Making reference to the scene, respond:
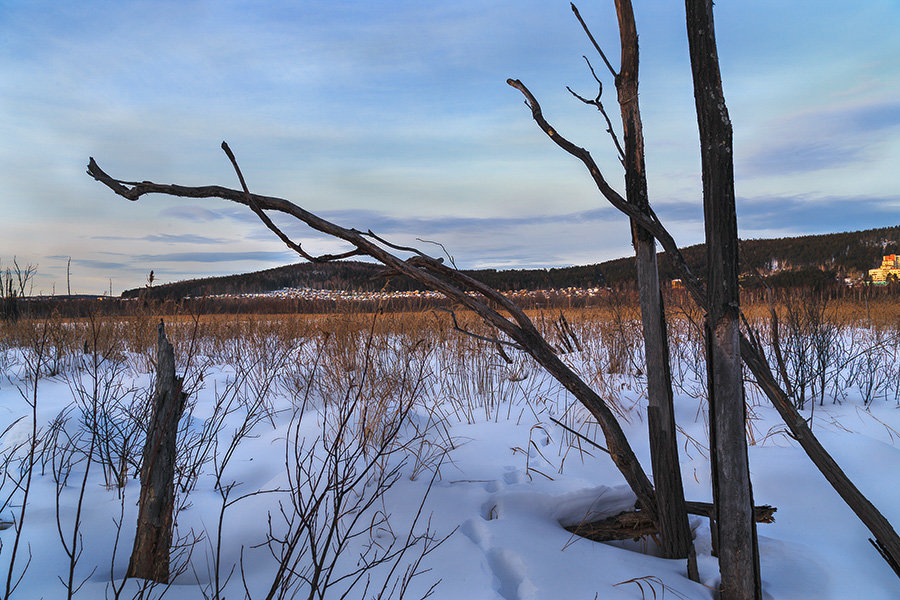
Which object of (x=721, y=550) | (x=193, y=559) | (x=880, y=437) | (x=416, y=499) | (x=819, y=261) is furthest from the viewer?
(x=819, y=261)

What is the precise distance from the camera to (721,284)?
1408mm

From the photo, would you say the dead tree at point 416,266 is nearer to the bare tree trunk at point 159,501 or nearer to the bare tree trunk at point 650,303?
the bare tree trunk at point 650,303

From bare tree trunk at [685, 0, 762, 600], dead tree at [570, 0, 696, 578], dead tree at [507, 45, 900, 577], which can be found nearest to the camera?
bare tree trunk at [685, 0, 762, 600]

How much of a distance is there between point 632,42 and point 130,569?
2619 millimetres

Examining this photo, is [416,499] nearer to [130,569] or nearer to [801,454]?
[130,569]

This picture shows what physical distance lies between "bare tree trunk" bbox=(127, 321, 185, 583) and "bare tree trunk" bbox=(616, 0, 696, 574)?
1771 millimetres

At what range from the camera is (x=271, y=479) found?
9.83ft

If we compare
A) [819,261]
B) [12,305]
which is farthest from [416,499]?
[819,261]

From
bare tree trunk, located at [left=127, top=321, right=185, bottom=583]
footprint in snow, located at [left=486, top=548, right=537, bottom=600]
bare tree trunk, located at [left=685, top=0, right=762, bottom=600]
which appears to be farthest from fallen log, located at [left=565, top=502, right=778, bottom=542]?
bare tree trunk, located at [left=127, top=321, right=185, bottom=583]

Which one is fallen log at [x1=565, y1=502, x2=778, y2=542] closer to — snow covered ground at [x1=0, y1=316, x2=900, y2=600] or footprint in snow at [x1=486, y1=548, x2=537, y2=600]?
snow covered ground at [x1=0, y1=316, x2=900, y2=600]

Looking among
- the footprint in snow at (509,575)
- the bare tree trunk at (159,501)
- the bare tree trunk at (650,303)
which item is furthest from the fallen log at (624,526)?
the bare tree trunk at (159,501)

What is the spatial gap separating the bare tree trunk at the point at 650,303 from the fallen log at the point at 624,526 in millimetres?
206

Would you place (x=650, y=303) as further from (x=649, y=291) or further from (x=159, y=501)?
(x=159, y=501)

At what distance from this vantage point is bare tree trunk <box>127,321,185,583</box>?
72.5 inches
